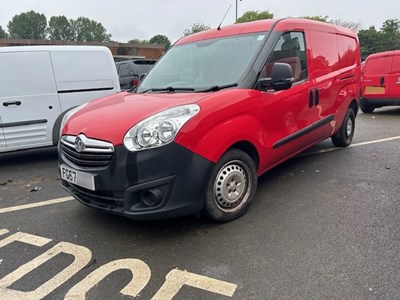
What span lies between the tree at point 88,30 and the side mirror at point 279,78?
101 metres

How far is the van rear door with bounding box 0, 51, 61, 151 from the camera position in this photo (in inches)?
221

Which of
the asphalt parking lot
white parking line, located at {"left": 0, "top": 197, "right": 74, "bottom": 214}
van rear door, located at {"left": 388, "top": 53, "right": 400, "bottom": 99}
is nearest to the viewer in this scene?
the asphalt parking lot

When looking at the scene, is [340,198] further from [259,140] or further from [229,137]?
[229,137]

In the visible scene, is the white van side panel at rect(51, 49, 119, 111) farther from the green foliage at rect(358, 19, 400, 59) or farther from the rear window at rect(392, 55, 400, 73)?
the green foliage at rect(358, 19, 400, 59)

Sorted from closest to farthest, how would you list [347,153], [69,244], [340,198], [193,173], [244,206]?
[193,173], [69,244], [244,206], [340,198], [347,153]

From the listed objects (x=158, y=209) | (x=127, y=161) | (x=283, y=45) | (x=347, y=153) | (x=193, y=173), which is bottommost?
(x=347, y=153)

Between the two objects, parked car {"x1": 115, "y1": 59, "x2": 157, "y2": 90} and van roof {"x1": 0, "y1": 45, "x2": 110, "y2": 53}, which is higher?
van roof {"x1": 0, "y1": 45, "x2": 110, "y2": 53}

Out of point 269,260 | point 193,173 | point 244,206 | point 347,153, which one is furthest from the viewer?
point 347,153

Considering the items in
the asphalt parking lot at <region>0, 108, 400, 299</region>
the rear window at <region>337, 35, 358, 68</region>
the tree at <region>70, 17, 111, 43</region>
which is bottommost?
the asphalt parking lot at <region>0, 108, 400, 299</region>

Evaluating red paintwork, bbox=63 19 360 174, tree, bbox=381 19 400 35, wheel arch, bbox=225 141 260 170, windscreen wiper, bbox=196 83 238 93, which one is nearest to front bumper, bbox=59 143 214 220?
red paintwork, bbox=63 19 360 174

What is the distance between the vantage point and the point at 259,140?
3.62 metres

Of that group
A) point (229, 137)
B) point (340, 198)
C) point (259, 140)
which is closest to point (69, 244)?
point (229, 137)

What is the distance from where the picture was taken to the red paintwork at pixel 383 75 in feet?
31.8

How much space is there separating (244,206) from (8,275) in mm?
2098
